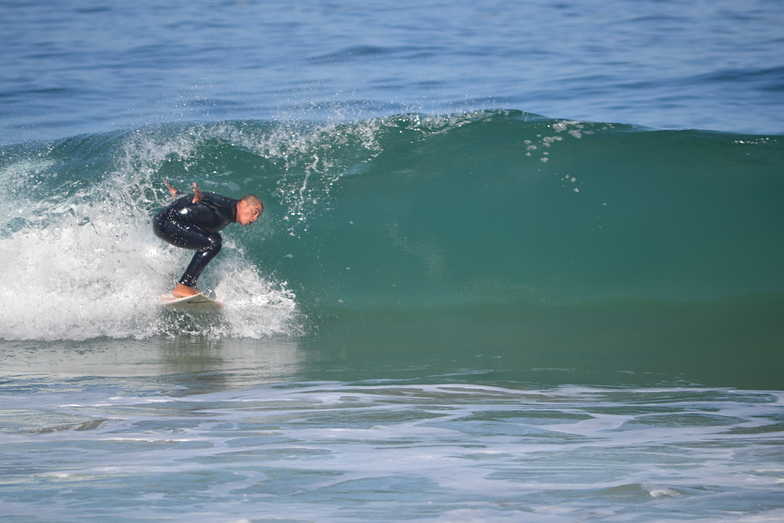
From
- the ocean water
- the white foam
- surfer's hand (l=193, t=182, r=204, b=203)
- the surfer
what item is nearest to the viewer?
the ocean water

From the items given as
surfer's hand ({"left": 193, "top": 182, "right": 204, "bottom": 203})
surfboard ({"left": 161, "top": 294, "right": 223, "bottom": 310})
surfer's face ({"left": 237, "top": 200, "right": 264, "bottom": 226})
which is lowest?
surfboard ({"left": 161, "top": 294, "right": 223, "bottom": 310})

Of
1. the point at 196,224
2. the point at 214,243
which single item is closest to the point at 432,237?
the point at 214,243

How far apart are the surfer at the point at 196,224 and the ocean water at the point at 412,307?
54cm

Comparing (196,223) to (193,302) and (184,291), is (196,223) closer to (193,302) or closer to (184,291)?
(184,291)

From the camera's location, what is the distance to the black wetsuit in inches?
249

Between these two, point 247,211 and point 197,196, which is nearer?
point 197,196

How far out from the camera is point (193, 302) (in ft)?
21.2

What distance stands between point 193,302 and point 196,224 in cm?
72

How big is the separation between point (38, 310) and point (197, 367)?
Answer: 2.38 m

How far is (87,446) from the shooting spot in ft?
10.0

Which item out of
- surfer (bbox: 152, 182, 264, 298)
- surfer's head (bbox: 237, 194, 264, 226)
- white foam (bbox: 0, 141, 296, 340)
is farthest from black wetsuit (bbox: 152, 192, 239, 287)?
white foam (bbox: 0, 141, 296, 340)

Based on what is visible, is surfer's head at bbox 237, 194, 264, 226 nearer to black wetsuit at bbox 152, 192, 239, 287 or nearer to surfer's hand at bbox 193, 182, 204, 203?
black wetsuit at bbox 152, 192, 239, 287

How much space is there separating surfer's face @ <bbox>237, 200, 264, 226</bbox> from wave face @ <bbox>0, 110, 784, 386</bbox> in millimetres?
1007

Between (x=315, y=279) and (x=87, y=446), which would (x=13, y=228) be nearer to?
(x=315, y=279)
